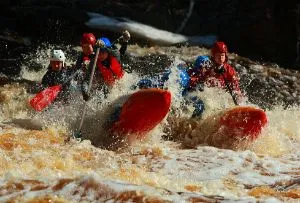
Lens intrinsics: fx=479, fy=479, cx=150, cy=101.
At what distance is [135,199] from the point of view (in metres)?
3.42

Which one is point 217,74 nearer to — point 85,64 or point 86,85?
point 86,85

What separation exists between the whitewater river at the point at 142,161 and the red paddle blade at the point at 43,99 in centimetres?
12

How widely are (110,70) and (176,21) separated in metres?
7.37

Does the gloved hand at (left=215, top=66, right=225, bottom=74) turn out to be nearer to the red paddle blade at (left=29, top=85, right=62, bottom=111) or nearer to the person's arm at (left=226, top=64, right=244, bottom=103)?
the person's arm at (left=226, top=64, right=244, bottom=103)

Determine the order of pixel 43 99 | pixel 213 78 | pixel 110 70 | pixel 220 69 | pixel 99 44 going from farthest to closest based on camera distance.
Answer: pixel 110 70 < pixel 213 78 < pixel 220 69 < pixel 99 44 < pixel 43 99

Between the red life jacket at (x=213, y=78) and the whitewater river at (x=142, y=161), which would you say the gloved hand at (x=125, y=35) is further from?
the red life jacket at (x=213, y=78)

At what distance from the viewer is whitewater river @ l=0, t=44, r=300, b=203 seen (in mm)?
3576

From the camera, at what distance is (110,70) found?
727 cm

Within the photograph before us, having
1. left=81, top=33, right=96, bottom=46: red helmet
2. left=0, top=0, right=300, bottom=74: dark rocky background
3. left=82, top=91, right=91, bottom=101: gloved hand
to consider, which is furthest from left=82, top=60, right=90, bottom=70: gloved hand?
left=0, top=0, right=300, bottom=74: dark rocky background

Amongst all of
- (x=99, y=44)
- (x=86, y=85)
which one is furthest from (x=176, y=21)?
(x=86, y=85)

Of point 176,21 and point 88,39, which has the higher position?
point 176,21

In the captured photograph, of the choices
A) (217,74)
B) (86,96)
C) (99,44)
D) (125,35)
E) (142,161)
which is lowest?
(142,161)

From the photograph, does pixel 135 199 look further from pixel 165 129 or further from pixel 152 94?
pixel 165 129

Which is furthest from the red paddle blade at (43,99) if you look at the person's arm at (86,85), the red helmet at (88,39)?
the red helmet at (88,39)
